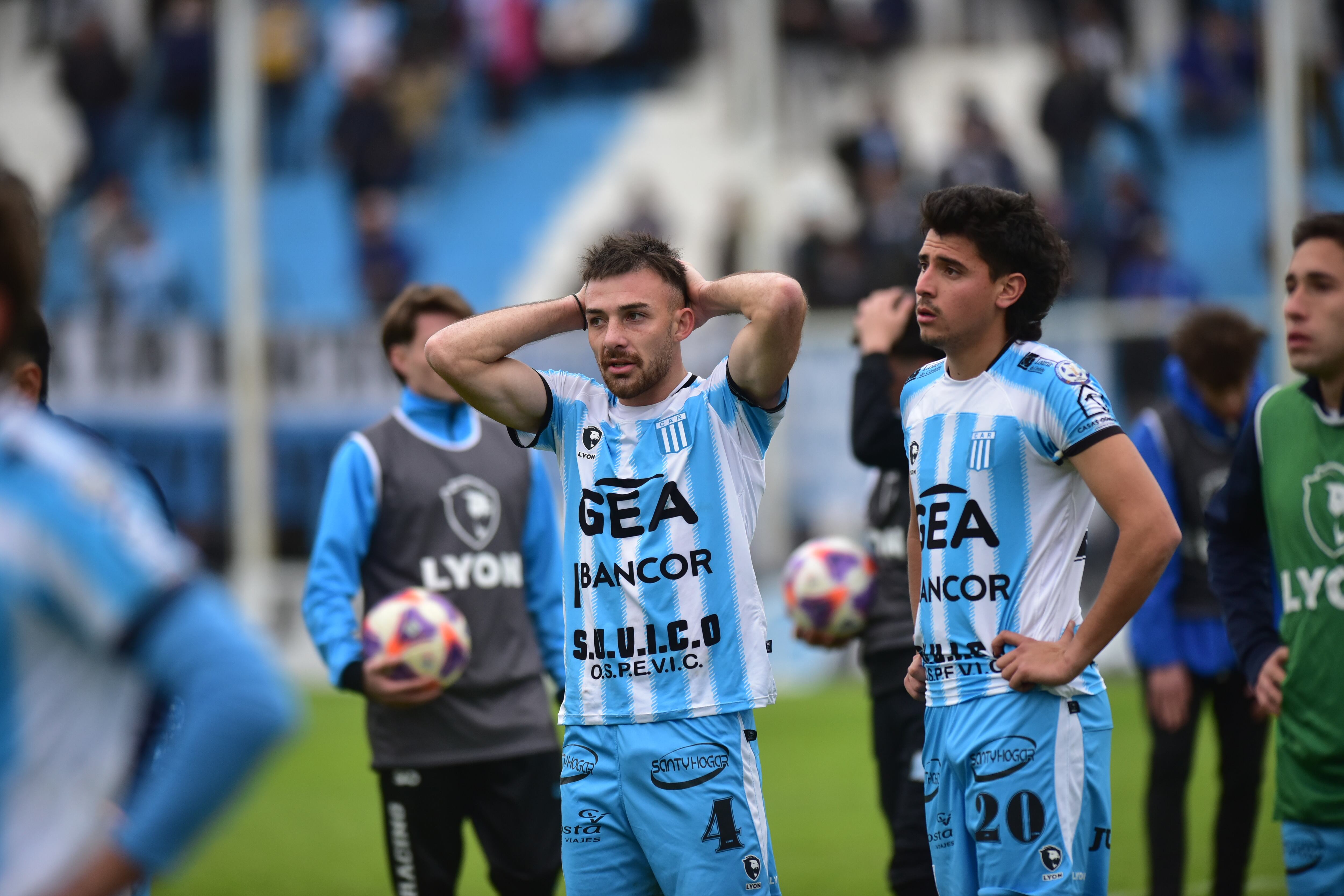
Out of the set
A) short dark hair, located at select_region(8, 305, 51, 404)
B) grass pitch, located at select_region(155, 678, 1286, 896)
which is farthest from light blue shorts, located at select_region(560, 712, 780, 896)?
grass pitch, located at select_region(155, 678, 1286, 896)

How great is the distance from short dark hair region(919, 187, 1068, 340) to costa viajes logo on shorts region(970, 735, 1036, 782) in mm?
1097

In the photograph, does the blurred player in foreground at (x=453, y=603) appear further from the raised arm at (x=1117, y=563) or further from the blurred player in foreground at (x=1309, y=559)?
the blurred player in foreground at (x=1309, y=559)

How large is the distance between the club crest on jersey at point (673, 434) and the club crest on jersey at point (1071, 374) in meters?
1.00

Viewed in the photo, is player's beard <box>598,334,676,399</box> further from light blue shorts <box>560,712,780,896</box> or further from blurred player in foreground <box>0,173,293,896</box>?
blurred player in foreground <box>0,173,293,896</box>

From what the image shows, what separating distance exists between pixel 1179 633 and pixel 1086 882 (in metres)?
2.93

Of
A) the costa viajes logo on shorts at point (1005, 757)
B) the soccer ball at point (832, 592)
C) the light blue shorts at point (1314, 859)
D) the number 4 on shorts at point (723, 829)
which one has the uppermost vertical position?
the soccer ball at point (832, 592)

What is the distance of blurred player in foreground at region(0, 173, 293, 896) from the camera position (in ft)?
6.84

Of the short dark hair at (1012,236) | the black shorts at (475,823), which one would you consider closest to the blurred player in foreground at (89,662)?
the short dark hair at (1012,236)

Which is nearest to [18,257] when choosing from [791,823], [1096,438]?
[1096,438]

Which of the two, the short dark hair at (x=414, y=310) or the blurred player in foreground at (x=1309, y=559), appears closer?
the blurred player in foreground at (x=1309, y=559)

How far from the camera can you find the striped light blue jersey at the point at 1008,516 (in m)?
3.79

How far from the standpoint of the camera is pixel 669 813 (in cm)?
381

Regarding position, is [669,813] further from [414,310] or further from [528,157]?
[528,157]

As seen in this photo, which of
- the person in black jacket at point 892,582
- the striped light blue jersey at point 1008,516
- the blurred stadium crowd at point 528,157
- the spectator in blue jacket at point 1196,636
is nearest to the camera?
the striped light blue jersey at point 1008,516
